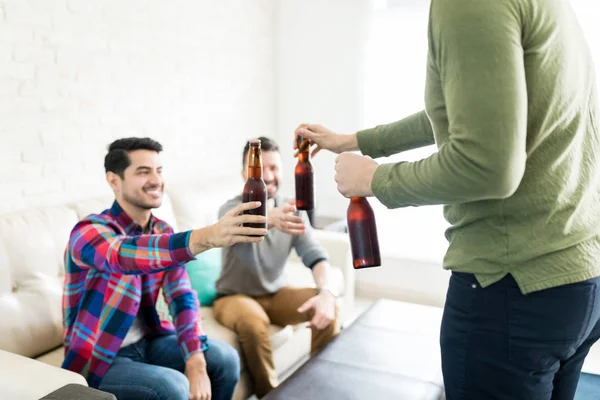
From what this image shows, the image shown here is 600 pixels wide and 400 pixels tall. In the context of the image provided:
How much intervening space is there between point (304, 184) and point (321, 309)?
616 mm

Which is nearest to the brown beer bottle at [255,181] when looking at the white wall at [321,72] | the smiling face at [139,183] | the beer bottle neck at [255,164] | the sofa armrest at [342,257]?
the beer bottle neck at [255,164]

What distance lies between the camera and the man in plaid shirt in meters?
1.47

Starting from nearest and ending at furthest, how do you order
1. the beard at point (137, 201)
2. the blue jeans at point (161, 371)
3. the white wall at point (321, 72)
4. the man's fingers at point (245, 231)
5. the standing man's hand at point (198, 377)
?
the man's fingers at point (245, 231)
the blue jeans at point (161, 371)
the standing man's hand at point (198, 377)
the beard at point (137, 201)
the white wall at point (321, 72)

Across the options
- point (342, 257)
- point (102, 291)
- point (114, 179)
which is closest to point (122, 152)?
point (114, 179)

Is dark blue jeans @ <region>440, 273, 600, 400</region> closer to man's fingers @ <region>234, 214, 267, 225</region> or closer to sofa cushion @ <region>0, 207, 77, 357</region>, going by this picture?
man's fingers @ <region>234, 214, 267, 225</region>

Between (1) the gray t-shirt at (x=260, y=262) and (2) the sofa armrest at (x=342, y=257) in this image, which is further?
(2) the sofa armrest at (x=342, y=257)

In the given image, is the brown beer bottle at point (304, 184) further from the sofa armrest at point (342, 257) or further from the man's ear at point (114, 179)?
the sofa armrest at point (342, 257)

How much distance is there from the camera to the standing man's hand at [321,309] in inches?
85.9

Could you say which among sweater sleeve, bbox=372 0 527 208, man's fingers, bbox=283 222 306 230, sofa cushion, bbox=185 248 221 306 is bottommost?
sofa cushion, bbox=185 248 221 306

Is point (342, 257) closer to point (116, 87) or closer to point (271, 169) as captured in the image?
point (271, 169)

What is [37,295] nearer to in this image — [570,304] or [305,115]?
[570,304]

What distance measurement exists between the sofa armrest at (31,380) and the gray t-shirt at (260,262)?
1006mm

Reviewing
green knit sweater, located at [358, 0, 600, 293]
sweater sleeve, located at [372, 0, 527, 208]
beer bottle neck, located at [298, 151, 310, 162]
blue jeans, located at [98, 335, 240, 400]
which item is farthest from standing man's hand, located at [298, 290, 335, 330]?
sweater sleeve, located at [372, 0, 527, 208]

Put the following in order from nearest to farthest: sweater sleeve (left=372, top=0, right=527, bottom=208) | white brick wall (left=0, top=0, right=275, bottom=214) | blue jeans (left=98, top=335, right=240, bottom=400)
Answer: sweater sleeve (left=372, top=0, right=527, bottom=208), blue jeans (left=98, top=335, right=240, bottom=400), white brick wall (left=0, top=0, right=275, bottom=214)
